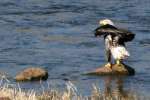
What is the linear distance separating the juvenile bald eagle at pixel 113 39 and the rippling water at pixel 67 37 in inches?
28.1

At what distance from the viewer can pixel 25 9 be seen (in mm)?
30578

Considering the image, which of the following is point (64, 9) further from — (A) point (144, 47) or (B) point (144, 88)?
(B) point (144, 88)

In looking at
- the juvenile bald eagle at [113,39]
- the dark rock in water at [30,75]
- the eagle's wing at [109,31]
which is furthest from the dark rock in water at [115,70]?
the dark rock in water at [30,75]

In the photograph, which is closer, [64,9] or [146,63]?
[146,63]

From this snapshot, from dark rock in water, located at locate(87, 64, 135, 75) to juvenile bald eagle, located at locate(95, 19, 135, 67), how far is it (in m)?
0.20

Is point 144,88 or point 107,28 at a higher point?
point 107,28

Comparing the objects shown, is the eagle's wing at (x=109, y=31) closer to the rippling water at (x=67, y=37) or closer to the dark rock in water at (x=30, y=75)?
the rippling water at (x=67, y=37)

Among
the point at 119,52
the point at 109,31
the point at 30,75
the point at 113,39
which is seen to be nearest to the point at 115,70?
the point at 119,52

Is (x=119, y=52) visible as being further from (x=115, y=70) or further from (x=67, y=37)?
(x=67, y=37)

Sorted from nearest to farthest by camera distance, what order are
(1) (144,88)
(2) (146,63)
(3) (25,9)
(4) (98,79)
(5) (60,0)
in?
1. (1) (144,88)
2. (4) (98,79)
3. (2) (146,63)
4. (3) (25,9)
5. (5) (60,0)

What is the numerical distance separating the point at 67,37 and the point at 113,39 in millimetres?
5850

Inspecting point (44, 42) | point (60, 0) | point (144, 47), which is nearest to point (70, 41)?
point (44, 42)

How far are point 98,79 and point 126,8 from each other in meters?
13.1

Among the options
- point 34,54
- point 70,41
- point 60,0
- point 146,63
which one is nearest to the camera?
point 146,63
